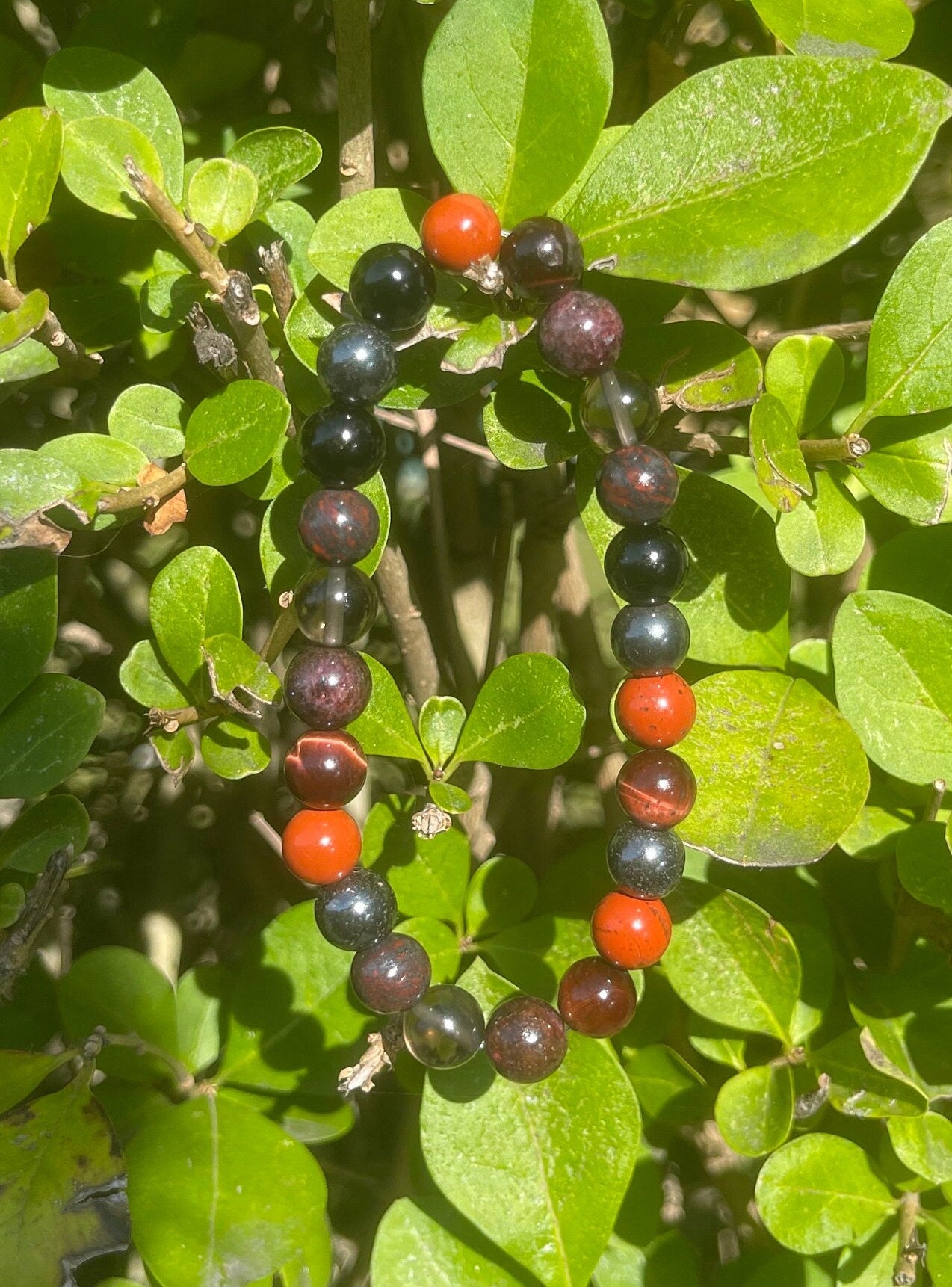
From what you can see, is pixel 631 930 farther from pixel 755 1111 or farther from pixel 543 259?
pixel 543 259

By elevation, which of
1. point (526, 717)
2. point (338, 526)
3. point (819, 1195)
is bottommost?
point (819, 1195)

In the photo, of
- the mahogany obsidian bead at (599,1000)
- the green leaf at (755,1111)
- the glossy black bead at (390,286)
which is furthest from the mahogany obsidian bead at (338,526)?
the green leaf at (755,1111)

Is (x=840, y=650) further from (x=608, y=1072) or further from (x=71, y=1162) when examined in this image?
(x=71, y=1162)

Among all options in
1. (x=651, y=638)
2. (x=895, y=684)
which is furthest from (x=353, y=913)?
(x=895, y=684)

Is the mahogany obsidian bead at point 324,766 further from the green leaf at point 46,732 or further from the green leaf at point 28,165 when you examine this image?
the green leaf at point 28,165

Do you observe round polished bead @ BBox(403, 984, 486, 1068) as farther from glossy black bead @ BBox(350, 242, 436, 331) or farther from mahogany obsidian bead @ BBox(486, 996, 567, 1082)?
glossy black bead @ BBox(350, 242, 436, 331)

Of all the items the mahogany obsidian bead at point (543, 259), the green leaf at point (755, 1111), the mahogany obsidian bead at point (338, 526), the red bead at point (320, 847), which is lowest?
the green leaf at point (755, 1111)
